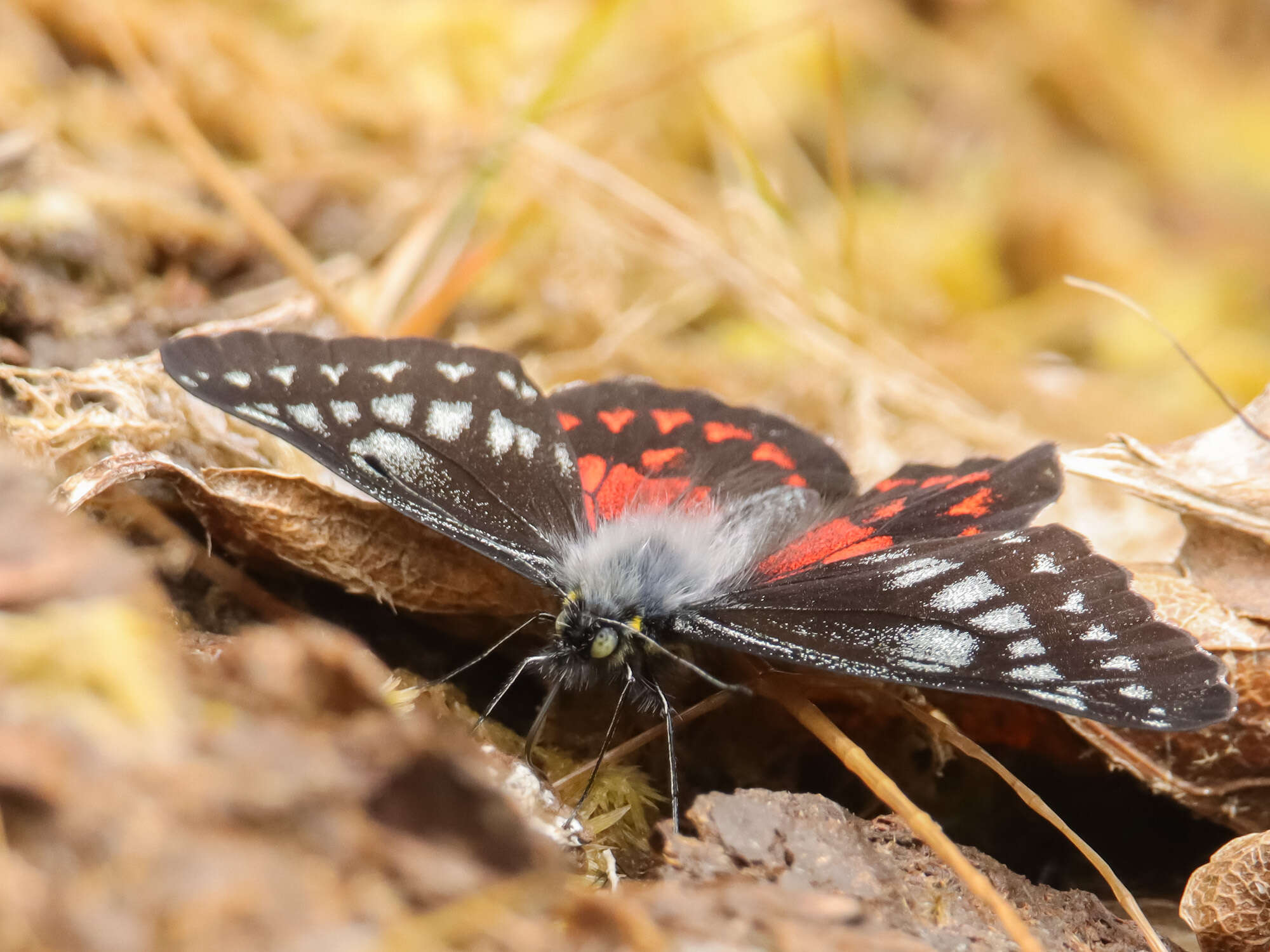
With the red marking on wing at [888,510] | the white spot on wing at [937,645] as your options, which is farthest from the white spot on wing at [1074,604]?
the red marking on wing at [888,510]

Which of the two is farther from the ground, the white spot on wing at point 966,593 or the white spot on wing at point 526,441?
the white spot on wing at point 526,441

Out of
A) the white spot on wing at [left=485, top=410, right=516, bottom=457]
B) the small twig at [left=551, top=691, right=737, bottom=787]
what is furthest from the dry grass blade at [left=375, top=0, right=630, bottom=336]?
the small twig at [left=551, top=691, right=737, bottom=787]

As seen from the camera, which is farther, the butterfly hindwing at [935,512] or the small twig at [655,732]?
the butterfly hindwing at [935,512]

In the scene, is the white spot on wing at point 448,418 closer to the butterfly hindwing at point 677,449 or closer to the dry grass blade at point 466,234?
the butterfly hindwing at point 677,449

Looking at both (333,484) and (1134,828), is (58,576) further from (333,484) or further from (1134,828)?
(1134,828)

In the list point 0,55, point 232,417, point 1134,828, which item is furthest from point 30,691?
point 0,55

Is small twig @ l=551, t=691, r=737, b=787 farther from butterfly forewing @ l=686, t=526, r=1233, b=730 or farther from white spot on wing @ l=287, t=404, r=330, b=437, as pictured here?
white spot on wing @ l=287, t=404, r=330, b=437

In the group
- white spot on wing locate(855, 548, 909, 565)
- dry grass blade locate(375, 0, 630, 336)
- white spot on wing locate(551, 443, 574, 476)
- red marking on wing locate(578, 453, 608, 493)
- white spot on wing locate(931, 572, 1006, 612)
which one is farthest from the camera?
dry grass blade locate(375, 0, 630, 336)
